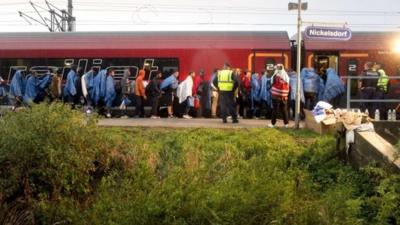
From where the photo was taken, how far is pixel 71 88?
19.5 meters

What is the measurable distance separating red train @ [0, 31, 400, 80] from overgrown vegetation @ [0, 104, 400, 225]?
1009 centimetres

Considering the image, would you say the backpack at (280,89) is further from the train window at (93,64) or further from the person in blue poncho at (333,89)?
the train window at (93,64)

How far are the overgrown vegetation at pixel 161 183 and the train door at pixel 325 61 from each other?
10.0m

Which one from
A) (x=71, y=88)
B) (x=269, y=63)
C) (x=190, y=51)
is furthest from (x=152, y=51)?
(x=269, y=63)

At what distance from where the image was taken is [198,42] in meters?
20.9

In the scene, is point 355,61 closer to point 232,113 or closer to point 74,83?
point 232,113

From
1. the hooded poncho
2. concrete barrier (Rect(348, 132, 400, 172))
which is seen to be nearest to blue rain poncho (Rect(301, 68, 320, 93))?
the hooded poncho

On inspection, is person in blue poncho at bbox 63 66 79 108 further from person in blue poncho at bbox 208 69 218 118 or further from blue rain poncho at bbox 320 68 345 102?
blue rain poncho at bbox 320 68 345 102

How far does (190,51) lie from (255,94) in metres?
3.20

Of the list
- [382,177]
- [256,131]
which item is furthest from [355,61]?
[382,177]

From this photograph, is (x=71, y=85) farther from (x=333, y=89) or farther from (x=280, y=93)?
(x=333, y=89)

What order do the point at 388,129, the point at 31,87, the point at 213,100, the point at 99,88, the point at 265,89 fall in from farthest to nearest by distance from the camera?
the point at 31,87 < the point at 213,100 < the point at 99,88 < the point at 265,89 < the point at 388,129

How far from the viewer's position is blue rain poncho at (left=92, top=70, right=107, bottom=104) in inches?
760

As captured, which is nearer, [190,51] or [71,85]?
[71,85]
